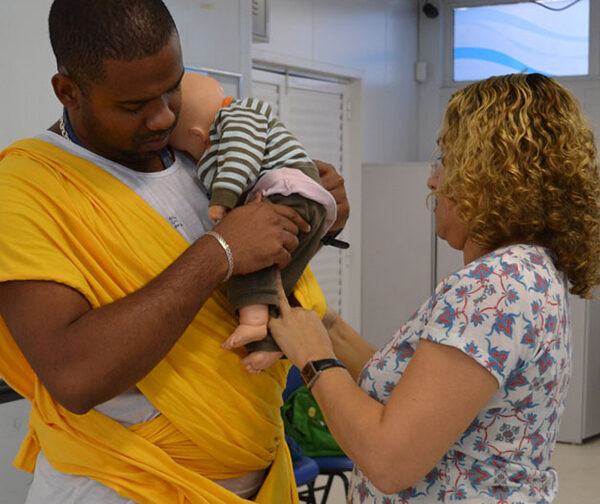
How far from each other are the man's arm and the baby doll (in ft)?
0.49

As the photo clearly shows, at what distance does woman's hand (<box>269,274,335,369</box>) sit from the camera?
4.66 feet

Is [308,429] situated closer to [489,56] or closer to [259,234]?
[259,234]

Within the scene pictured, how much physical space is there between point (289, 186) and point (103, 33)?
0.40 m

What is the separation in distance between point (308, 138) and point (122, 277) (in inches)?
171

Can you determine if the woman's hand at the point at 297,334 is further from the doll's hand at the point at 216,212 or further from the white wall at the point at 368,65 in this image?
the white wall at the point at 368,65

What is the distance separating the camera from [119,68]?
1.19 m

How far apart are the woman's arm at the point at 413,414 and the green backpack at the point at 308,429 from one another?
5.94 feet

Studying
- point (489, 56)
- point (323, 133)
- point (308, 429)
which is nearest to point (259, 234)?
point (308, 429)

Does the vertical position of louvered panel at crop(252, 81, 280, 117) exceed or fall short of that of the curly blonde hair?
it falls short

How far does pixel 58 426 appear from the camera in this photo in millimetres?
1321

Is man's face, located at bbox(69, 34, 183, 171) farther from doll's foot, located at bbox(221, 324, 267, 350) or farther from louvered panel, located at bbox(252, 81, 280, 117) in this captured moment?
louvered panel, located at bbox(252, 81, 280, 117)

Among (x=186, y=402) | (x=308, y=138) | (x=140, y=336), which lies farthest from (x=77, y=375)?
(x=308, y=138)

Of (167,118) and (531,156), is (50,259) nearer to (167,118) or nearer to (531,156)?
(167,118)

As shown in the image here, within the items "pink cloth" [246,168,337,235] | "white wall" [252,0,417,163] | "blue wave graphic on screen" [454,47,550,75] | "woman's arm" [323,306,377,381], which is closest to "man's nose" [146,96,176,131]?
"pink cloth" [246,168,337,235]
